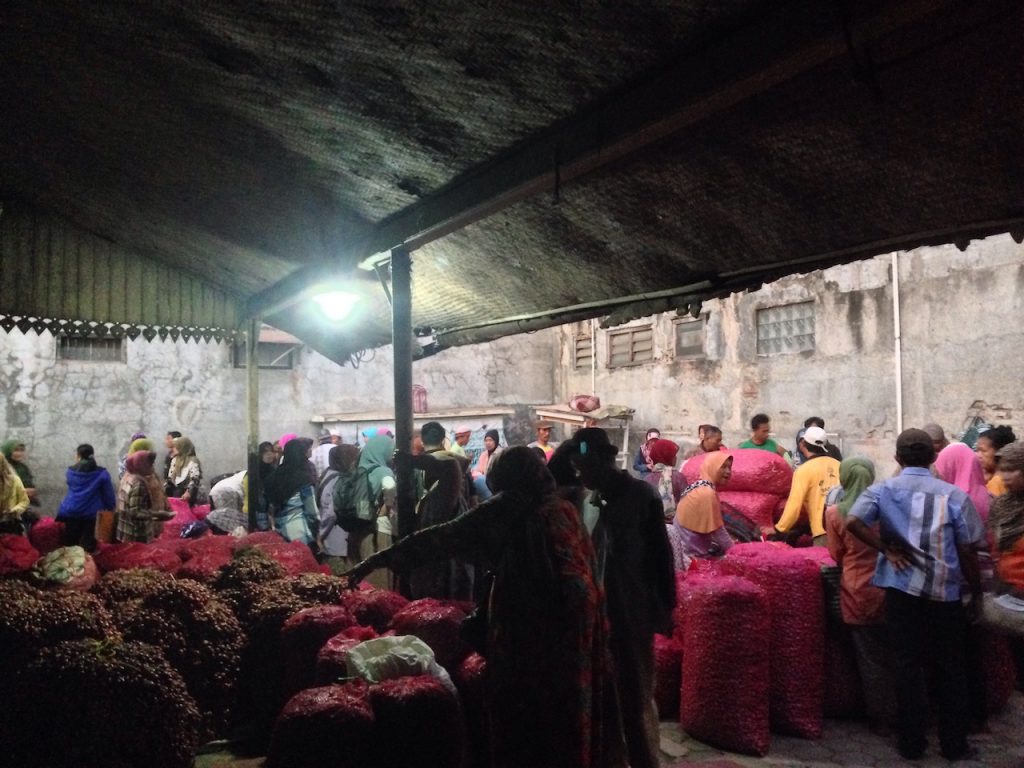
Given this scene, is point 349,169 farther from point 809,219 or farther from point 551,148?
point 809,219

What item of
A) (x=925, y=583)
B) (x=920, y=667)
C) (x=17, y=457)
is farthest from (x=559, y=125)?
(x=17, y=457)

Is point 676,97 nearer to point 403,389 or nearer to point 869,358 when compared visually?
point 403,389

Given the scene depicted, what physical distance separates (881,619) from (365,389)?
15763 millimetres

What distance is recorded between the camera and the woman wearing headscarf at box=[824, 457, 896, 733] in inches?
176

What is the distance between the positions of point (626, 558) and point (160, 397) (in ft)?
47.3

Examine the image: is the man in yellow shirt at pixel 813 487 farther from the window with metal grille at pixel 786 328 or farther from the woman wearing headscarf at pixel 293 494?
the window with metal grille at pixel 786 328

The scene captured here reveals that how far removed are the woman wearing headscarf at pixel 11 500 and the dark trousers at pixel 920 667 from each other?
323 inches

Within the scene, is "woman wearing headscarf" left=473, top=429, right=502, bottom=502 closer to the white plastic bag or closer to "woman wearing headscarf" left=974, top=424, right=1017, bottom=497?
the white plastic bag

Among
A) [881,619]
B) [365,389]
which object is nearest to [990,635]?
[881,619]

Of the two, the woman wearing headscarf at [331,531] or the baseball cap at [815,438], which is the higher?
the baseball cap at [815,438]

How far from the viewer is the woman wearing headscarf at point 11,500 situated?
7664 mm

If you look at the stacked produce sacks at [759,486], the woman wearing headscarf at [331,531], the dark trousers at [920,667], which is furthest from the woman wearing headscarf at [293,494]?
the dark trousers at [920,667]

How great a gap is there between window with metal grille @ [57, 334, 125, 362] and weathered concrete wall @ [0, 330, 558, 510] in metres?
0.13

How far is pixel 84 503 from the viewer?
792 centimetres
